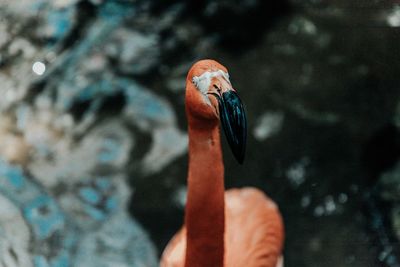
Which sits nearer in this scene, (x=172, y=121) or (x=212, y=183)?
(x=212, y=183)

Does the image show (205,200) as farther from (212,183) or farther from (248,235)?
(248,235)

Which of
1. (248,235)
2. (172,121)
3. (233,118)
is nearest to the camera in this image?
(233,118)

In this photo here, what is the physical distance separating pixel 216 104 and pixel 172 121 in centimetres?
68

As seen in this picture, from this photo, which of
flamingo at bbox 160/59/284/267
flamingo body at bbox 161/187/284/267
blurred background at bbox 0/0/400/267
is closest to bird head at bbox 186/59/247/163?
flamingo at bbox 160/59/284/267

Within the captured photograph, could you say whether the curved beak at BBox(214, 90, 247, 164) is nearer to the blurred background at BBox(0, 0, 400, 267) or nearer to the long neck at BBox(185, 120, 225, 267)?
the long neck at BBox(185, 120, 225, 267)

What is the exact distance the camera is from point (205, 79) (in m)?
1.00

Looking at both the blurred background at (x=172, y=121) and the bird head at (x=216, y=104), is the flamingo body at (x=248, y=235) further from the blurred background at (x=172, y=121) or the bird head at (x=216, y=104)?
the bird head at (x=216, y=104)

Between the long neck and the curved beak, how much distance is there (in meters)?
0.05

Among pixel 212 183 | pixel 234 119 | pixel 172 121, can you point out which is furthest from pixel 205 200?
pixel 172 121

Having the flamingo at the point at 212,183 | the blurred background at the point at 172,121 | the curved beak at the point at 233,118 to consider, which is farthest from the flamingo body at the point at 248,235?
the curved beak at the point at 233,118

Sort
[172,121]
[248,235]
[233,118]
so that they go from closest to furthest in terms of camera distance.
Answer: [233,118]
[248,235]
[172,121]

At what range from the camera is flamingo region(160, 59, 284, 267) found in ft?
3.24

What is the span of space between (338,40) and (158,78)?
1.28 ft

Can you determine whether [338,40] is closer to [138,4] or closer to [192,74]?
[138,4]
